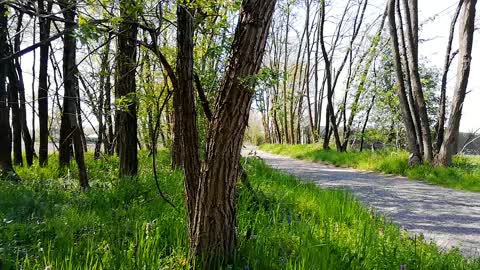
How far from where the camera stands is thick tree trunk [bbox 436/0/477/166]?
26.8 feet

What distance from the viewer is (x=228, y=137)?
205cm

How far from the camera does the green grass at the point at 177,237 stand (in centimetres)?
210

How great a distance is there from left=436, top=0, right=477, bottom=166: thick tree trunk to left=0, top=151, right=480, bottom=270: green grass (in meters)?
5.48

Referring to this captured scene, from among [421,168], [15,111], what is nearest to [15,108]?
[15,111]

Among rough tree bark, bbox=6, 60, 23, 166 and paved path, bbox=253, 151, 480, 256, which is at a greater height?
rough tree bark, bbox=6, 60, 23, 166

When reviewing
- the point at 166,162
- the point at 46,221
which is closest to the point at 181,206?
the point at 46,221

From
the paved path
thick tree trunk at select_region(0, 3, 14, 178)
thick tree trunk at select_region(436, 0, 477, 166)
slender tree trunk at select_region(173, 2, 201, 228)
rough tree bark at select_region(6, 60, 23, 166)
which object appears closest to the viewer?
slender tree trunk at select_region(173, 2, 201, 228)

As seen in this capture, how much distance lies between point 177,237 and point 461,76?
8.17m

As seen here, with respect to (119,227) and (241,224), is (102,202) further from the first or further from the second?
(241,224)

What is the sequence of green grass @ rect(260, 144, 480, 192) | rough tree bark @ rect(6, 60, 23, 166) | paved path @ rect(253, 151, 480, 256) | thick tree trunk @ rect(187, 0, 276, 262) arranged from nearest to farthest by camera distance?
thick tree trunk @ rect(187, 0, 276, 262) < paved path @ rect(253, 151, 480, 256) < green grass @ rect(260, 144, 480, 192) < rough tree bark @ rect(6, 60, 23, 166)

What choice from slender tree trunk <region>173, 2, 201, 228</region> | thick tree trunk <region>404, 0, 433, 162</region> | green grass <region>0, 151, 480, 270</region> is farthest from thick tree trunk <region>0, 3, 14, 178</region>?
thick tree trunk <region>404, 0, 433, 162</region>

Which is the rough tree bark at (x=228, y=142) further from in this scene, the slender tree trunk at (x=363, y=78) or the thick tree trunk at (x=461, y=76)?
the slender tree trunk at (x=363, y=78)

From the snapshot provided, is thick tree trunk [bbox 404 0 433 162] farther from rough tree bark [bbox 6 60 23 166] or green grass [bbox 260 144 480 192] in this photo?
rough tree bark [bbox 6 60 23 166]

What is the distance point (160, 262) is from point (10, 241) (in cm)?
109
